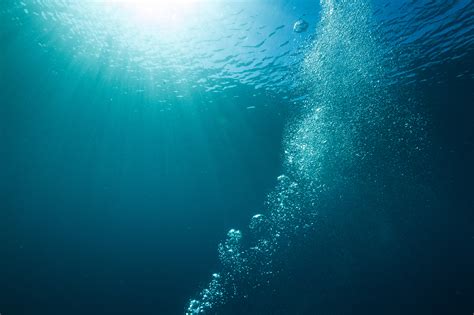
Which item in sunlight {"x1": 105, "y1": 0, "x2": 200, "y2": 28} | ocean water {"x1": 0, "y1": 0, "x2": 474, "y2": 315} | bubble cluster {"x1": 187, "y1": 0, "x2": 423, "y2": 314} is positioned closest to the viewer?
sunlight {"x1": 105, "y1": 0, "x2": 200, "y2": 28}

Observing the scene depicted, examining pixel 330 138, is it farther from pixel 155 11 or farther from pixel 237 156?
pixel 155 11

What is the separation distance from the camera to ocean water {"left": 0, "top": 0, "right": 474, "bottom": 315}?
25.6 feet

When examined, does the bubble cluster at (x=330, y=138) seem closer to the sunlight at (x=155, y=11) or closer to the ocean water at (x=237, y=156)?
the ocean water at (x=237, y=156)

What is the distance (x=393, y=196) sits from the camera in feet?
65.3

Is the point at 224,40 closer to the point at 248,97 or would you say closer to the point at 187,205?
the point at 248,97

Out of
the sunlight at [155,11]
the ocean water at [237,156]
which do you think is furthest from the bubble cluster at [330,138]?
the sunlight at [155,11]

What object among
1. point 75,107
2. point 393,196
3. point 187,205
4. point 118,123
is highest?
point 75,107

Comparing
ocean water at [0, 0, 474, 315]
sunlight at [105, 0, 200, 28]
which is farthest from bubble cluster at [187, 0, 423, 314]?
sunlight at [105, 0, 200, 28]

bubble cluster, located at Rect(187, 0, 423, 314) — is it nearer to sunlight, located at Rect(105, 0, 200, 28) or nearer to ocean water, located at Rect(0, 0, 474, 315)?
ocean water, located at Rect(0, 0, 474, 315)

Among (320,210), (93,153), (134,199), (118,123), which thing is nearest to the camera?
(118,123)

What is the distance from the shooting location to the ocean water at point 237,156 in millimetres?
7801

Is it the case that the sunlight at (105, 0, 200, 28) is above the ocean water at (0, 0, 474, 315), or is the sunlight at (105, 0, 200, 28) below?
above

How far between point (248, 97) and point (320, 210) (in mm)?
11828

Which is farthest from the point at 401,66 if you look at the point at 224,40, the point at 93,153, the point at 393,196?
the point at 93,153
